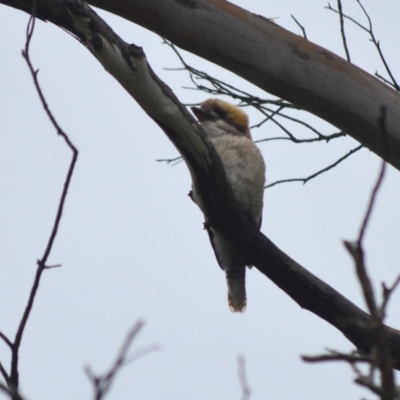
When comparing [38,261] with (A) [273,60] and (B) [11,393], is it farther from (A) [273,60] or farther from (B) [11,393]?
(A) [273,60]

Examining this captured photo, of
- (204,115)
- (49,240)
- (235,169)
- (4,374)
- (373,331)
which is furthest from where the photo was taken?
(204,115)

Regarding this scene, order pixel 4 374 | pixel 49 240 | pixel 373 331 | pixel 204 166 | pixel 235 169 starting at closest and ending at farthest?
pixel 373 331 < pixel 4 374 < pixel 49 240 < pixel 204 166 < pixel 235 169

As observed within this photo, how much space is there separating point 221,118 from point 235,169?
1.99 ft

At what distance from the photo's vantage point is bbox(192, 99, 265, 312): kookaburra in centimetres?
469

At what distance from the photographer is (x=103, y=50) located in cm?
306

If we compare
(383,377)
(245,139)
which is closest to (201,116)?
(245,139)

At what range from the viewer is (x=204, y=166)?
3.33 m

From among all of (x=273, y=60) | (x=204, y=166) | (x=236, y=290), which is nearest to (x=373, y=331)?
(x=204, y=166)

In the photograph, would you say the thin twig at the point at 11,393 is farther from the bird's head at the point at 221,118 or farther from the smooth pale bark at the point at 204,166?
the bird's head at the point at 221,118

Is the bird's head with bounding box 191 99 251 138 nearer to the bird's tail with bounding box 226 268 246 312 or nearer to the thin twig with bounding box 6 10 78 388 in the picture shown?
the bird's tail with bounding box 226 268 246 312

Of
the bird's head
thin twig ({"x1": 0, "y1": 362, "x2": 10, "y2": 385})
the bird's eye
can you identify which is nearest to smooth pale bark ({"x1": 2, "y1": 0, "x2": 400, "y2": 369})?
thin twig ({"x1": 0, "y1": 362, "x2": 10, "y2": 385})

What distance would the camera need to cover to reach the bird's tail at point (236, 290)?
16.9 feet

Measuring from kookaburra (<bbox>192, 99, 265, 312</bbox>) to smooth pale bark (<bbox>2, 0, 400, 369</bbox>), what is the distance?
67 centimetres

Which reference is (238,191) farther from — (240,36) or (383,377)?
(383,377)
